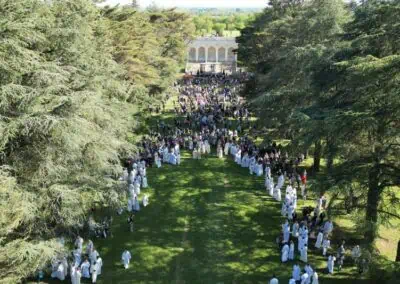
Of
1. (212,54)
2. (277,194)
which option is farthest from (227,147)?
(212,54)

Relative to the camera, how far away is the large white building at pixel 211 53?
251 feet

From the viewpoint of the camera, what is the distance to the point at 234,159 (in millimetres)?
26453

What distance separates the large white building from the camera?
7659 cm

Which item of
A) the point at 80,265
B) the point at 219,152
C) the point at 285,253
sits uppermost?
the point at 219,152

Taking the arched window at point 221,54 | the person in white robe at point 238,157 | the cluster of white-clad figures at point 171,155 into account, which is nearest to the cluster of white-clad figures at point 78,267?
the cluster of white-clad figures at point 171,155

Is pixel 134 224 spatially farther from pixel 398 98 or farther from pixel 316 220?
pixel 398 98

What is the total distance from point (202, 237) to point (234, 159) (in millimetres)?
10143

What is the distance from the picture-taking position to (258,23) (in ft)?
120

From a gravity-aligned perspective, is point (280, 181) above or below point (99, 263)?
above

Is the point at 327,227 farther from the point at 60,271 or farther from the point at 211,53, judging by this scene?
the point at 211,53

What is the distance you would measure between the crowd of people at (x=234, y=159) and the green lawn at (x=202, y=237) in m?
0.49

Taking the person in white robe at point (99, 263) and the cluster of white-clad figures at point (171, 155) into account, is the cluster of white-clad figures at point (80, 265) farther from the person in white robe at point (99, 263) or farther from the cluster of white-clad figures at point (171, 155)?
the cluster of white-clad figures at point (171, 155)

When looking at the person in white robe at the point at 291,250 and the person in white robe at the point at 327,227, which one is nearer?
the person in white robe at the point at 291,250

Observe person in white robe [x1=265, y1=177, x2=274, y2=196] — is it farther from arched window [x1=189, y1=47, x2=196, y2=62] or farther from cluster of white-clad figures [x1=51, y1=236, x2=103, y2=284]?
arched window [x1=189, y1=47, x2=196, y2=62]
